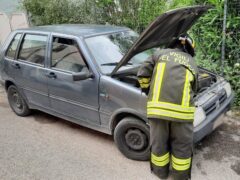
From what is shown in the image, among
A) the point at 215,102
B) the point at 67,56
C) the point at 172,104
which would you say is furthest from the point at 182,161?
the point at 67,56

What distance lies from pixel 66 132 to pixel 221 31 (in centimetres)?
330

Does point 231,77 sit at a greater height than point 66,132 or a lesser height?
greater

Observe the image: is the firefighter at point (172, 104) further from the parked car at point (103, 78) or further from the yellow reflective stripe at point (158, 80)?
the parked car at point (103, 78)

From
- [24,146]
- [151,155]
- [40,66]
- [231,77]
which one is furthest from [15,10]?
[151,155]

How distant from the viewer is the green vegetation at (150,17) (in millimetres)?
5270

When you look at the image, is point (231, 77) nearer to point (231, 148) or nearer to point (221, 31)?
point (221, 31)

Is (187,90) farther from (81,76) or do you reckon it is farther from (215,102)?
(81,76)

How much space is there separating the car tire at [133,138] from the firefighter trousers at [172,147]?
267 mm

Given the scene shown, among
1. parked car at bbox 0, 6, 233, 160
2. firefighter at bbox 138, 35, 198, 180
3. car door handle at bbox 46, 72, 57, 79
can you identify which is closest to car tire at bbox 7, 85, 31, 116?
parked car at bbox 0, 6, 233, 160

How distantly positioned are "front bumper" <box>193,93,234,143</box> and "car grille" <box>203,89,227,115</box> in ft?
0.16

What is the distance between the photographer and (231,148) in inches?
157

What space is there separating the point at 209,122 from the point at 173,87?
0.84 metres

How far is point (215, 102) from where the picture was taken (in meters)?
3.72

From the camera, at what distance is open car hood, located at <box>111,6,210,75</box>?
311 cm
